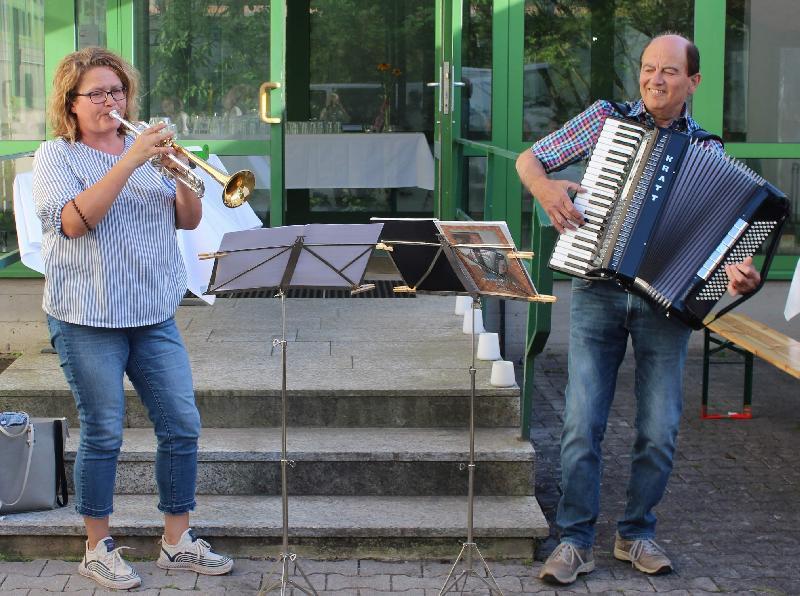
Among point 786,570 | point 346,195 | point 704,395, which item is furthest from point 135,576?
point 346,195

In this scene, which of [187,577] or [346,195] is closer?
[187,577]

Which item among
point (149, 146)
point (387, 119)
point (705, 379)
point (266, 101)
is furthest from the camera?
point (387, 119)

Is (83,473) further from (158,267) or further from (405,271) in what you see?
(405,271)

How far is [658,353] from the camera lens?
4227 mm

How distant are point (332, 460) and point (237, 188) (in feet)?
4.52

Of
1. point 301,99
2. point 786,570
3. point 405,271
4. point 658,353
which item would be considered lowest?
point 786,570

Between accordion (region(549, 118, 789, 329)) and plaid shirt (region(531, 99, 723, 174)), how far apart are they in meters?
0.17

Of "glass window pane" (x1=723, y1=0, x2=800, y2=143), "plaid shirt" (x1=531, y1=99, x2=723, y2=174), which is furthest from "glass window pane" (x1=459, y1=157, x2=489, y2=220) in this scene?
"plaid shirt" (x1=531, y1=99, x2=723, y2=174)

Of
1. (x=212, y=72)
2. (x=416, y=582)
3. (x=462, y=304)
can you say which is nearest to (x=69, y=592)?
(x=416, y=582)

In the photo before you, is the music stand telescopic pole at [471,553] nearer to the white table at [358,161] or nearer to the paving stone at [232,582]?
the paving stone at [232,582]

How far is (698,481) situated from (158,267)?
8.84 ft

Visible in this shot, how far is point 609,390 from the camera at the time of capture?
14.3ft

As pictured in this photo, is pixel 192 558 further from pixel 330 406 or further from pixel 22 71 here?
pixel 22 71

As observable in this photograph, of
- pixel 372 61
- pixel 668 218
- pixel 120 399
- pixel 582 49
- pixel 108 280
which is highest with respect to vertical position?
pixel 372 61
